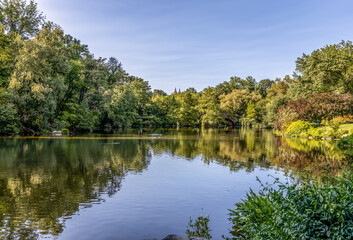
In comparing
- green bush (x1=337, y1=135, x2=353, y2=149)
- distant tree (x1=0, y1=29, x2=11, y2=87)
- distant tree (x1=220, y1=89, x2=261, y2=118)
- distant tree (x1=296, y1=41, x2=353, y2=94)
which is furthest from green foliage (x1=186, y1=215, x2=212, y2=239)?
distant tree (x1=220, y1=89, x2=261, y2=118)

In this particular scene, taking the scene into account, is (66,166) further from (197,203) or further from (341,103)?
(341,103)

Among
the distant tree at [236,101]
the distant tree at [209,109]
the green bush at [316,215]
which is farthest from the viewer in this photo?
the distant tree at [236,101]

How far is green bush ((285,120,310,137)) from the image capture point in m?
38.5

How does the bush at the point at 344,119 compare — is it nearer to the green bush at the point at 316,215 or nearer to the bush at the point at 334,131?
the bush at the point at 334,131

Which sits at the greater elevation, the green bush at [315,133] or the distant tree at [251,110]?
the distant tree at [251,110]

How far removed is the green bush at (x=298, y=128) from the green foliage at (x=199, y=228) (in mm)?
34743

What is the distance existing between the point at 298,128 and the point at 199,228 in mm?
35900

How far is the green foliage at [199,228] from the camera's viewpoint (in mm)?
6523

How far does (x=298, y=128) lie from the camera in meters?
38.8

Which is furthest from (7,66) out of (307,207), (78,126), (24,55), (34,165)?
(307,207)

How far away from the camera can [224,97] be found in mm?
85000

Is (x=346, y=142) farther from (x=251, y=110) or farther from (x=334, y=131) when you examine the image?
(x=251, y=110)

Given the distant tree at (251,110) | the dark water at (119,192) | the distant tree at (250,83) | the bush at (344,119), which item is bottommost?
the dark water at (119,192)

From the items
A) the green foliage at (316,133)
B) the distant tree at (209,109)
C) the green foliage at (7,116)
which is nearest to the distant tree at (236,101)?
the distant tree at (209,109)
